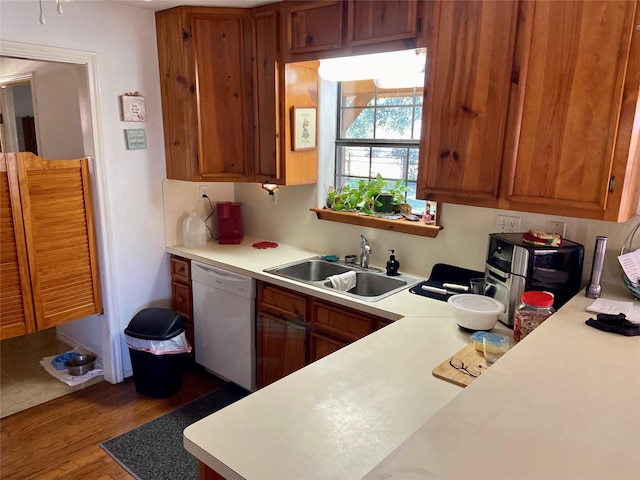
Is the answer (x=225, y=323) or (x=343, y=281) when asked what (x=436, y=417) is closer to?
(x=343, y=281)

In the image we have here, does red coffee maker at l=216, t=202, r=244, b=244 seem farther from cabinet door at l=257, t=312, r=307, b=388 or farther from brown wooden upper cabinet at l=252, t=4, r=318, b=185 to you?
cabinet door at l=257, t=312, r=307, b=388

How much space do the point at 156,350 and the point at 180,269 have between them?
0.62 metres

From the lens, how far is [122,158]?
2.94m

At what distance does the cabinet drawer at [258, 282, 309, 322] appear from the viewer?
2492mm

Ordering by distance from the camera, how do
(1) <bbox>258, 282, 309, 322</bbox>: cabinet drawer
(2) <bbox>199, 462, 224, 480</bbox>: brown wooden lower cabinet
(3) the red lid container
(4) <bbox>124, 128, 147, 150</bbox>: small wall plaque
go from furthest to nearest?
(4) <bbox>124, 128, 147, 150</bbox>: small wall plaque → (1) <bbox>258, 282, 309, 322</bbox>: cabinet drawer → (3) the red lid container → (2) <bbox>199, 462, 224, 480</bbox>: brown wooden lower cabinet

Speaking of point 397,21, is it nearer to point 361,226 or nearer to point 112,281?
point 361,226

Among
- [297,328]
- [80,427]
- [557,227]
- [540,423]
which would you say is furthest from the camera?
[80,427]

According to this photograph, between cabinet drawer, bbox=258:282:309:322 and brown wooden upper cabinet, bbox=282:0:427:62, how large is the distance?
4.24ft

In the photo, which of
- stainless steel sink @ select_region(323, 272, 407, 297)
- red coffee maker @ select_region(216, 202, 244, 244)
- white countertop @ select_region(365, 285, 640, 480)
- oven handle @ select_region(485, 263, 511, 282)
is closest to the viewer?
white countertop @ select_region(365, 285, 640, 480)

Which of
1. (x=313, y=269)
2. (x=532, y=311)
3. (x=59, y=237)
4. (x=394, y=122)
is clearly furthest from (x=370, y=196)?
(x=59, y=237)

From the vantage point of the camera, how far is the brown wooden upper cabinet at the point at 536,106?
1588mm

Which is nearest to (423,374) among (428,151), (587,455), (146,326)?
(587,455)

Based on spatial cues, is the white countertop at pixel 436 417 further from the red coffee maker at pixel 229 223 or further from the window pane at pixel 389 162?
the red coffee maker at pixel 229 223

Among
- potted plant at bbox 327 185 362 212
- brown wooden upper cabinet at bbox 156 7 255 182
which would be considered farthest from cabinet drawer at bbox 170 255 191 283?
potted plant at bbox 327 185 362 212
